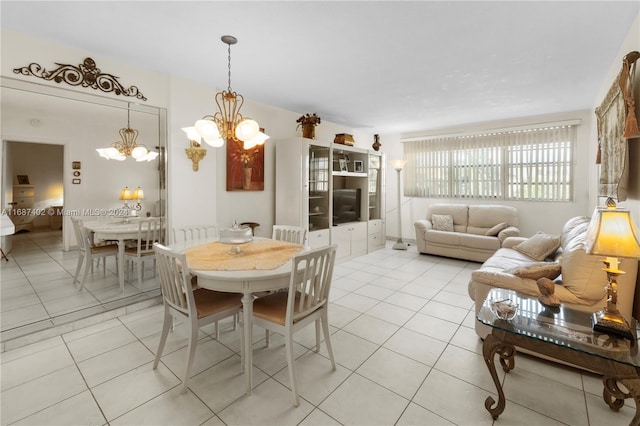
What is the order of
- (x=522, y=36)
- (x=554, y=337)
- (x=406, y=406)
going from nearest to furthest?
1. (x=554, y=337)
2. (x=406, y=406)
3. (x=522, y=36)

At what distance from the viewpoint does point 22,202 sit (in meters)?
2.49

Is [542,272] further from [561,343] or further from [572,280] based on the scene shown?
[561,343]

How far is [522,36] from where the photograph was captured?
2355 mm

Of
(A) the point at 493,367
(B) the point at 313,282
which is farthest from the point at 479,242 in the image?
(B) the point at 313,282

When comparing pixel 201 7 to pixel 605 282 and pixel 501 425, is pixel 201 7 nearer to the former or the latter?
pixel 501 425

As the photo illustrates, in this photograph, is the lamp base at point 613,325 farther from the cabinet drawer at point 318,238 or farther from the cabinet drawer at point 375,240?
the cabinet drawer at point 375,240

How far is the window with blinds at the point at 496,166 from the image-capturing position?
4809 millimetres

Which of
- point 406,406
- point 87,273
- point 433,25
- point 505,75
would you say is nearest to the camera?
point 406,406

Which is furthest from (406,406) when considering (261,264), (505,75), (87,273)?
(505,75)

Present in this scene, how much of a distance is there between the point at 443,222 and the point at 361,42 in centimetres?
387

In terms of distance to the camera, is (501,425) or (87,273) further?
(87,273)

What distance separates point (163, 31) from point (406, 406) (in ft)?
10.3

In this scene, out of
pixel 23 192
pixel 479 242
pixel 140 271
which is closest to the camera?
pixel 23 192

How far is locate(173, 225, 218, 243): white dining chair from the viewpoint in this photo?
3.00m
